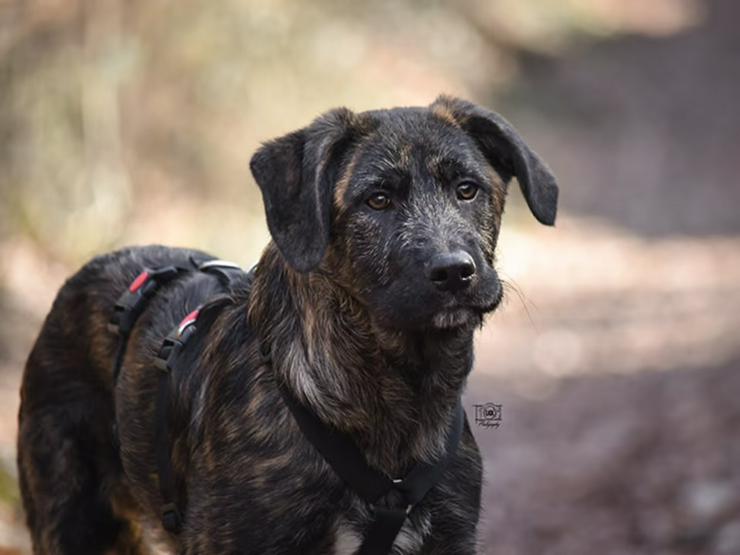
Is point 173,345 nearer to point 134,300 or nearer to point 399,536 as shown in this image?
point 134,300

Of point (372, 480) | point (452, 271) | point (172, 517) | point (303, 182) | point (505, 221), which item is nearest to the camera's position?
point (452, 271)

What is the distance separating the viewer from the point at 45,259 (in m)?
11.1

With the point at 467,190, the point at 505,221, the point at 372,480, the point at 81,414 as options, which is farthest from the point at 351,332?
A: the point at 505,221

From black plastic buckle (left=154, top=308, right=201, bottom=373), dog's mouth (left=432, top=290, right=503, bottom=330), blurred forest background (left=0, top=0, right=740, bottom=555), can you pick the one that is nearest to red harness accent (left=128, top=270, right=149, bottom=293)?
black plastic buckle (left=154, top=308, right=201, bottom=373)

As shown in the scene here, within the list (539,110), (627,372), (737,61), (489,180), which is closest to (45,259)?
(627,372)

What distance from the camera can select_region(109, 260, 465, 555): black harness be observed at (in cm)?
398

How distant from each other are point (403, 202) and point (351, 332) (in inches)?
17.1

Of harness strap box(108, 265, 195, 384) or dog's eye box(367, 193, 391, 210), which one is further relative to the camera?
harness strap box(108, 265, 195, 384)

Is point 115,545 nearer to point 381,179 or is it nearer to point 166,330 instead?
point 166,330

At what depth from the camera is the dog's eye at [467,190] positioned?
4.25 metres

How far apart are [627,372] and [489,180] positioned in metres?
6.59

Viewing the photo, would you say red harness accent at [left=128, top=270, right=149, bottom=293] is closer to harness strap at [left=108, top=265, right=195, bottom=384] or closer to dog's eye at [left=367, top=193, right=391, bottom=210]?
harness strap at [left=108, top=265, right=195, bottom=384]

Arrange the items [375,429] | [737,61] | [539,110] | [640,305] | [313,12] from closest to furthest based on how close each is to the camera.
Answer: [375,429]
[640,305]
[313,12]
[539,110]
[737,61]

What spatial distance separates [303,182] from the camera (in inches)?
163
